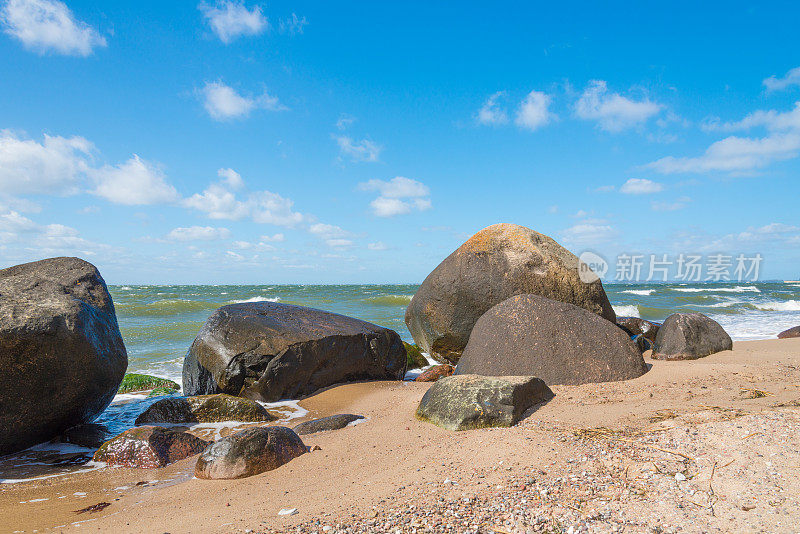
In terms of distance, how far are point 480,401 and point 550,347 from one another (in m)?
1.52

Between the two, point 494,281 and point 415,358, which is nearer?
point 494,281

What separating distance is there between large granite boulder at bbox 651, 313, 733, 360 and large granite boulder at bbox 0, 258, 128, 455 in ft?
22.9

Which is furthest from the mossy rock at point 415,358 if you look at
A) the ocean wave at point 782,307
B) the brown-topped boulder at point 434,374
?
the ocean wave at point 782,307

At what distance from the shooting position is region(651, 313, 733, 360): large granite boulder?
6.74 metres

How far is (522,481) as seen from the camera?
2402mm

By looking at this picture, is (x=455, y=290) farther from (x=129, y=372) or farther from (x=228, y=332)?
(x=129, y=372)

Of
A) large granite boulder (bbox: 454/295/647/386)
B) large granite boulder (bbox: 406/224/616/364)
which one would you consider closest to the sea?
large granite boulder (bbox: 454/295/647/386)

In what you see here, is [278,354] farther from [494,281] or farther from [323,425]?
[494,281]

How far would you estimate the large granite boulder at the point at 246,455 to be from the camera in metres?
3.42

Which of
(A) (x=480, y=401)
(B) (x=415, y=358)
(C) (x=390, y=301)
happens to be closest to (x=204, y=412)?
(A) (x=480, y=401)

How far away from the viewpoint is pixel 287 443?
12.0 feet

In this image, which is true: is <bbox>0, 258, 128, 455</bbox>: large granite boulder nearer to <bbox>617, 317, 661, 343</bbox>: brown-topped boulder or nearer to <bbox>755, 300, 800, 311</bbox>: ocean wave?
<bbox>617, 317, 661, 343</bbox>: brown-topped boulder

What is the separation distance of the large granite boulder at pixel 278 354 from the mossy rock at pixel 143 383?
1.09 meters

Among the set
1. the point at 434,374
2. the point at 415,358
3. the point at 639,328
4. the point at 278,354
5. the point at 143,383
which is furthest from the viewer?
the point at 639,328
